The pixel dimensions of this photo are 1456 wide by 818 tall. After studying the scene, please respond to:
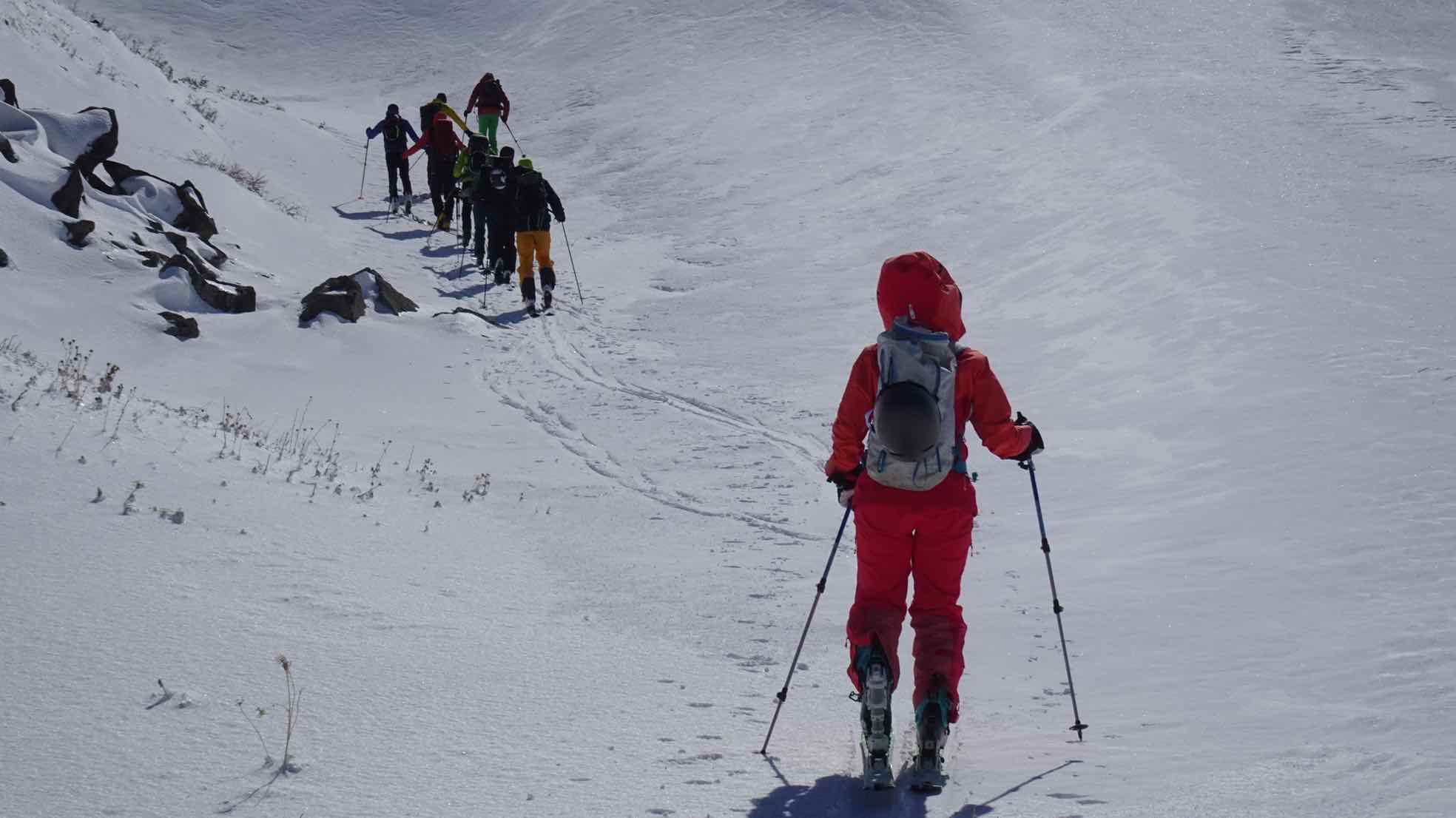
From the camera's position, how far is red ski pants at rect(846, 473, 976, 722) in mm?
4164

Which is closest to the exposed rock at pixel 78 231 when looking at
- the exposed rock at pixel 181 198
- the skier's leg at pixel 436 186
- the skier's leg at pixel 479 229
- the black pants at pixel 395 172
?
the exposed rock at pixel 181 198

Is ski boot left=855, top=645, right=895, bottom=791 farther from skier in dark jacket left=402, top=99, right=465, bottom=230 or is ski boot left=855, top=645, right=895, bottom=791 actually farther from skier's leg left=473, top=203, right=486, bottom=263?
skier in dark jacket left=402, top=99, right=465, bottom=230

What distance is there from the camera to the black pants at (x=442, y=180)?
63.9 ft

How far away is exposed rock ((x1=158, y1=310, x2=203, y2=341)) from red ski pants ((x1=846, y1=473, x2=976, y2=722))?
840cm

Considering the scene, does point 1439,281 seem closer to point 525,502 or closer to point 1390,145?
point 1390,145

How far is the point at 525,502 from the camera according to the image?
8.22m

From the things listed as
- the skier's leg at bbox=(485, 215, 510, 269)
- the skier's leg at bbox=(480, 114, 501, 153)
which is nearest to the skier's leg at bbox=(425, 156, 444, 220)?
the skier's leg at bbox=(480, 114, 501, 153)

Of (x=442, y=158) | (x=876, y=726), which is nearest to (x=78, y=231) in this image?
(x=442, y=158)

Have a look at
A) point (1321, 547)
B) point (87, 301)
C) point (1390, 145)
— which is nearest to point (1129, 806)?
point (1321, 547)

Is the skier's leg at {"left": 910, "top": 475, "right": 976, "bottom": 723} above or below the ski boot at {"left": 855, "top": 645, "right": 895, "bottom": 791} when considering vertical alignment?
above

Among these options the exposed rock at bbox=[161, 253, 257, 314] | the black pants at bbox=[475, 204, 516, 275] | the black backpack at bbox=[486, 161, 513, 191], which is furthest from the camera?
the black pants at bbox=[475, 204, 516, 275]

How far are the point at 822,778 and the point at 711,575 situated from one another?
2.84 meters

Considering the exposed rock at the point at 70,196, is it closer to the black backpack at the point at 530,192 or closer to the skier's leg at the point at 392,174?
the black backpack at the point at 530,192

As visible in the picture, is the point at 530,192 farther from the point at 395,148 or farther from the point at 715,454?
the point at 395,148
